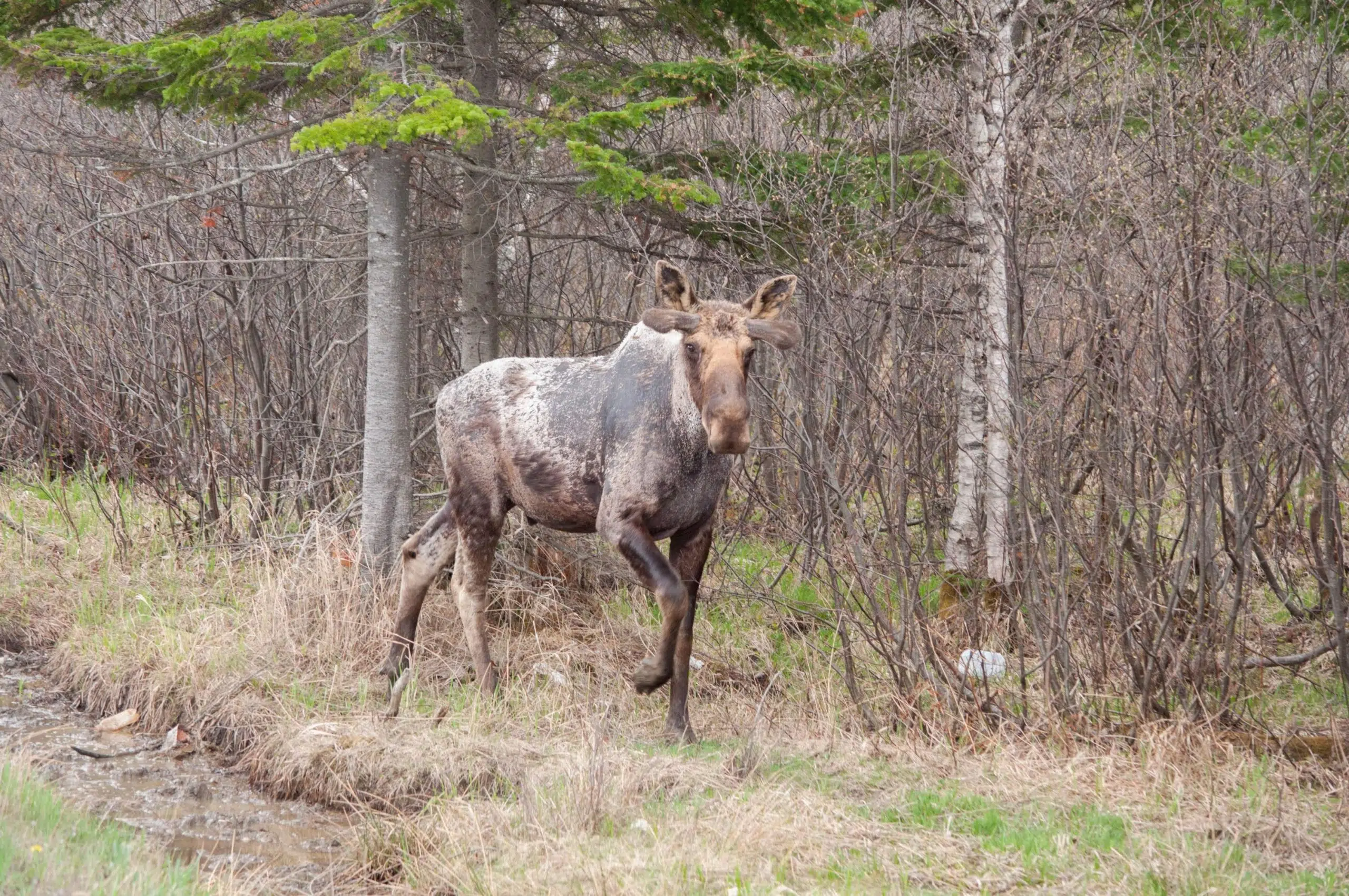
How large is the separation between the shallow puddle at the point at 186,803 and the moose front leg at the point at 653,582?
1767 millimetres

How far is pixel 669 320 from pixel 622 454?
0.90 meters

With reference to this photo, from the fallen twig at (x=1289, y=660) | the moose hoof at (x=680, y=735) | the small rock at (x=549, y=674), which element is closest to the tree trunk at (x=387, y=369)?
the small rock at (x=549, y=674)

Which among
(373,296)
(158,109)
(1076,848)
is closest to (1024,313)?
(1076,848)

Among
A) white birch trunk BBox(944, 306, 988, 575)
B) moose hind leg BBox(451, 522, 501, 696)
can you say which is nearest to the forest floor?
moose hind leg BBox(451, 522, 501, 696)

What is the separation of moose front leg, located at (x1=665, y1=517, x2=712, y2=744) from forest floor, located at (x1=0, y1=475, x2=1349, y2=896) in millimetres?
172

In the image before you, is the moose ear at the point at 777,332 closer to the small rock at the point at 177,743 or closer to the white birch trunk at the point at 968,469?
the white birch trunk at the point at 968,469

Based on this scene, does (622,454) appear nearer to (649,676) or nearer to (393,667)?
(649,676)

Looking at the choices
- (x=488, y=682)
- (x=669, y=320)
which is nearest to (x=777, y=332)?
(x=669, y=320)

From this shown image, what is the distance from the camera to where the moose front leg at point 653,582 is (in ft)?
22.3

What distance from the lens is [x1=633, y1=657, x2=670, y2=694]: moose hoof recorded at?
22.8 ft

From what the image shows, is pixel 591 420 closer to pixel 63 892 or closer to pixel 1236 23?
pixel 63 892

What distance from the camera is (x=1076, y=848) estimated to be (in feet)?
17.0

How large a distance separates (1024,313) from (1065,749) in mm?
2294

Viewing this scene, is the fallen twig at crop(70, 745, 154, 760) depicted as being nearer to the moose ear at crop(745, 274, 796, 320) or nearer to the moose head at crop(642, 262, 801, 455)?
the moose head at crop(642, 262, 801, 455)
